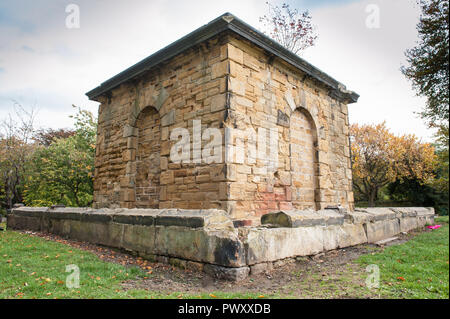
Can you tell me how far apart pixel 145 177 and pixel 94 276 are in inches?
172

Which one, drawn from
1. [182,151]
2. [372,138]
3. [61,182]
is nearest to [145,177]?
[182,151]

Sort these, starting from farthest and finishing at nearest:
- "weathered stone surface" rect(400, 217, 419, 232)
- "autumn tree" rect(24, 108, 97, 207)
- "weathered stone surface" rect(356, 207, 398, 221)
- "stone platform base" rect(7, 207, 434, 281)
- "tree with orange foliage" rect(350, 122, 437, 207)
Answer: "tree with orange foliage" rect(350, 122, 437, 207) → "autumn tree" rect(24, 108, 97, 207) → "weathered stone surface" rect(400, 217, 419, 232) → "weathered stone surface" rect(356, 207, 398, 221) → "stone platform base" rect(7, 207, 434, 281)

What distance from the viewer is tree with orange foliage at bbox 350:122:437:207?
18297 mm

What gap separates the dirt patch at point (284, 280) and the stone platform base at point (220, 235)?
0.12m

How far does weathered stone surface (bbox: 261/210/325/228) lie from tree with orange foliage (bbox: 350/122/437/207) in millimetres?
14884

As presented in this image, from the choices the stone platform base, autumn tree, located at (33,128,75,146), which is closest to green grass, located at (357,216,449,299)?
the stone platform base

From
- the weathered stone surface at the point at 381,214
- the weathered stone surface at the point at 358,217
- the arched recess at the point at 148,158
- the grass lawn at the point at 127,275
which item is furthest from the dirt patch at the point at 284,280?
the arched recess at the point at 148,158

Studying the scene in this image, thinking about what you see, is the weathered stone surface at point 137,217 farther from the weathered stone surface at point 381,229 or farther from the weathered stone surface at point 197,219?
the weathered stone surface at point 381,229

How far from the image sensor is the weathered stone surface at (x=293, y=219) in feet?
15.2

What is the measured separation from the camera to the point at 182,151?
6691 millimetres

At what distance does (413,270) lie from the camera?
157 inches

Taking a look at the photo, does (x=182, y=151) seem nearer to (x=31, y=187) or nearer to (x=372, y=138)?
(x=31, y=187)
